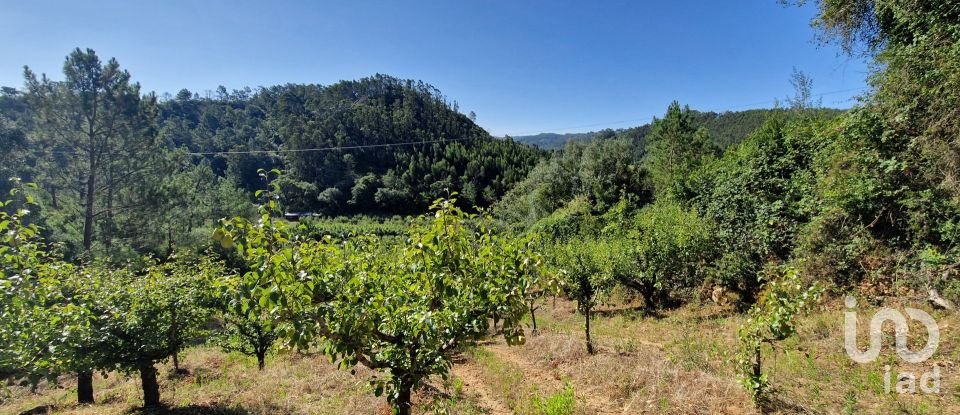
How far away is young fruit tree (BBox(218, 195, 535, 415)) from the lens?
2965mm

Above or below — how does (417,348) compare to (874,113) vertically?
below

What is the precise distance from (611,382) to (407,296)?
5142 millimetres

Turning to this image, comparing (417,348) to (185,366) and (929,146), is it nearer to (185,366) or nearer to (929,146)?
(929,146)

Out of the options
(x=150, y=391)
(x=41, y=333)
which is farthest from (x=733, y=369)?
(x=150, y=391)

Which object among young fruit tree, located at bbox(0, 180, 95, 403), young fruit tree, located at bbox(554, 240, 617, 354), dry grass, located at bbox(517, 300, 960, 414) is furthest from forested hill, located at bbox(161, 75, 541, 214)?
young fruit tree, located at bbox(0, 180, 95, 403)

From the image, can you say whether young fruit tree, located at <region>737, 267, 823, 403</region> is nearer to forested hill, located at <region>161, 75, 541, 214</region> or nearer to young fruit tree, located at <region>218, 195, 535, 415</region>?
young fruit tree, located at <region>218, 195, 535, 415</region>

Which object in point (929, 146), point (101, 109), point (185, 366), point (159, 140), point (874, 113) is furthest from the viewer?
point (159, 140)

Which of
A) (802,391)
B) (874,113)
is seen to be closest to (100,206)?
(802,391)

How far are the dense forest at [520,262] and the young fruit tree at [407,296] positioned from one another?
0.08 ft

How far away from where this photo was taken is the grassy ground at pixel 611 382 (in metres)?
5.71

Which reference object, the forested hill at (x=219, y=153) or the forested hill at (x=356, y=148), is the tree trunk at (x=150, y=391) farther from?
the forested hill at (x=356, y=148)

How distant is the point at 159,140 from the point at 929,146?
90.4ft

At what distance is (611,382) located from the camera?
7105 millimetres

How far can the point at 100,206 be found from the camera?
17.6 m
